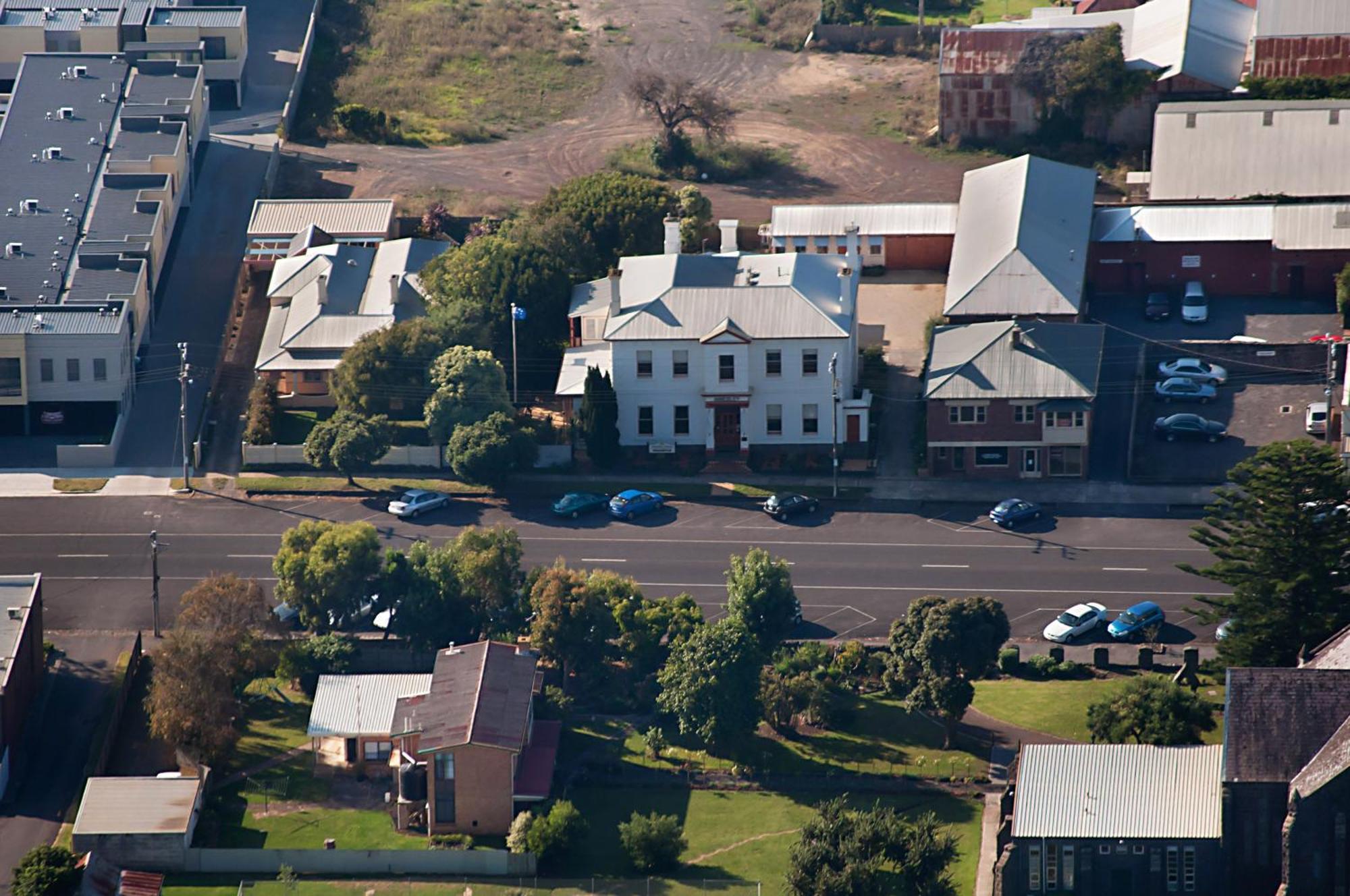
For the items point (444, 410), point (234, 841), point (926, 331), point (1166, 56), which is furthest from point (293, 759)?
point (1166, 56)

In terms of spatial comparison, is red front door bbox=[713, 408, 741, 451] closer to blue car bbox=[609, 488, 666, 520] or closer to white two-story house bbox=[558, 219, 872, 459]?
white two-story house bbox=[558, 219, 872, 459]

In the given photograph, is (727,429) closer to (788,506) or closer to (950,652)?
(788,506)

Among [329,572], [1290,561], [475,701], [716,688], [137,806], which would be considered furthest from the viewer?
[329,572]

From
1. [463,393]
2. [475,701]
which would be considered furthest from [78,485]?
[475,701]

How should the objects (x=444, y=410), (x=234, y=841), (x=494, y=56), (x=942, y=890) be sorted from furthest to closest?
1. (x=494, y=56)
2. (x=444, y=410)
3. (x=234, y=841)
4. (x=942, y=890)

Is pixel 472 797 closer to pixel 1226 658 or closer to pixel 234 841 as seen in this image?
pixel 234 841

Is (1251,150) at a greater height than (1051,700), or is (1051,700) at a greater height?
(1251,150)

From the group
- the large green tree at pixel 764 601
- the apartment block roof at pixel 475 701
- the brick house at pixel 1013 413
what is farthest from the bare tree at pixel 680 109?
the apartment block roof at pixel 475 701
